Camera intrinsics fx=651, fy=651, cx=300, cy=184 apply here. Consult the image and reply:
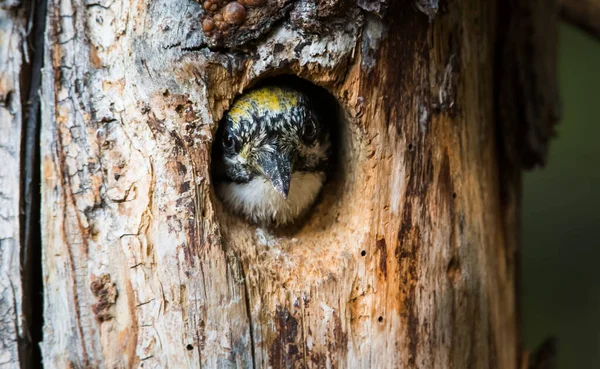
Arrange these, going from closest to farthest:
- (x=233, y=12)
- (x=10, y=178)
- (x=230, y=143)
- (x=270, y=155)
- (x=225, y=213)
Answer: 1. (x=233, y=12)
2. (x=10, y=178)
3. (x=225, y=213)
4. (x=270, y=155)
5. (x=230, y=143)

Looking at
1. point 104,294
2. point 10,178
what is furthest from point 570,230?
point 10,178

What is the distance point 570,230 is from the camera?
5.72m

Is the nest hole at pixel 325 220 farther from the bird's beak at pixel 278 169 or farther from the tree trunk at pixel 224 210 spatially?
the bird's beak at pixel 278 169

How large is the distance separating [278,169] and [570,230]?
147 inches

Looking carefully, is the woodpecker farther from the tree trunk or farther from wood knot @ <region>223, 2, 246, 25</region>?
wood knot @ <region>223, 2, 246, 25</region>

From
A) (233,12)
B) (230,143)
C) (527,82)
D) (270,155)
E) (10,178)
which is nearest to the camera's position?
(233,12)

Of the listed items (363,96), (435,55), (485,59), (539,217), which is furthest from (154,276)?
(539,217)

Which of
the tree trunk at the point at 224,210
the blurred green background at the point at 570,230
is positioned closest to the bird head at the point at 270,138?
the tree trunk at the point at 224,210

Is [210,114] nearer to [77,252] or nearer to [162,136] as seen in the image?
[162,136]

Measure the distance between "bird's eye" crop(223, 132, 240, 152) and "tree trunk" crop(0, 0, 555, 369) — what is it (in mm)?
404

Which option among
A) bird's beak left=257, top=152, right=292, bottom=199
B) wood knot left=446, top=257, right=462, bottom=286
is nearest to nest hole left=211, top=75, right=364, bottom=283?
bird's beak left=257, top=152, right=292, bottom=199

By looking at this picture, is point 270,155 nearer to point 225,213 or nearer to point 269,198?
point 269,198

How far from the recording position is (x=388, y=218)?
2.70 m

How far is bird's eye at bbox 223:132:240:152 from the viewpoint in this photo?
3119mm
